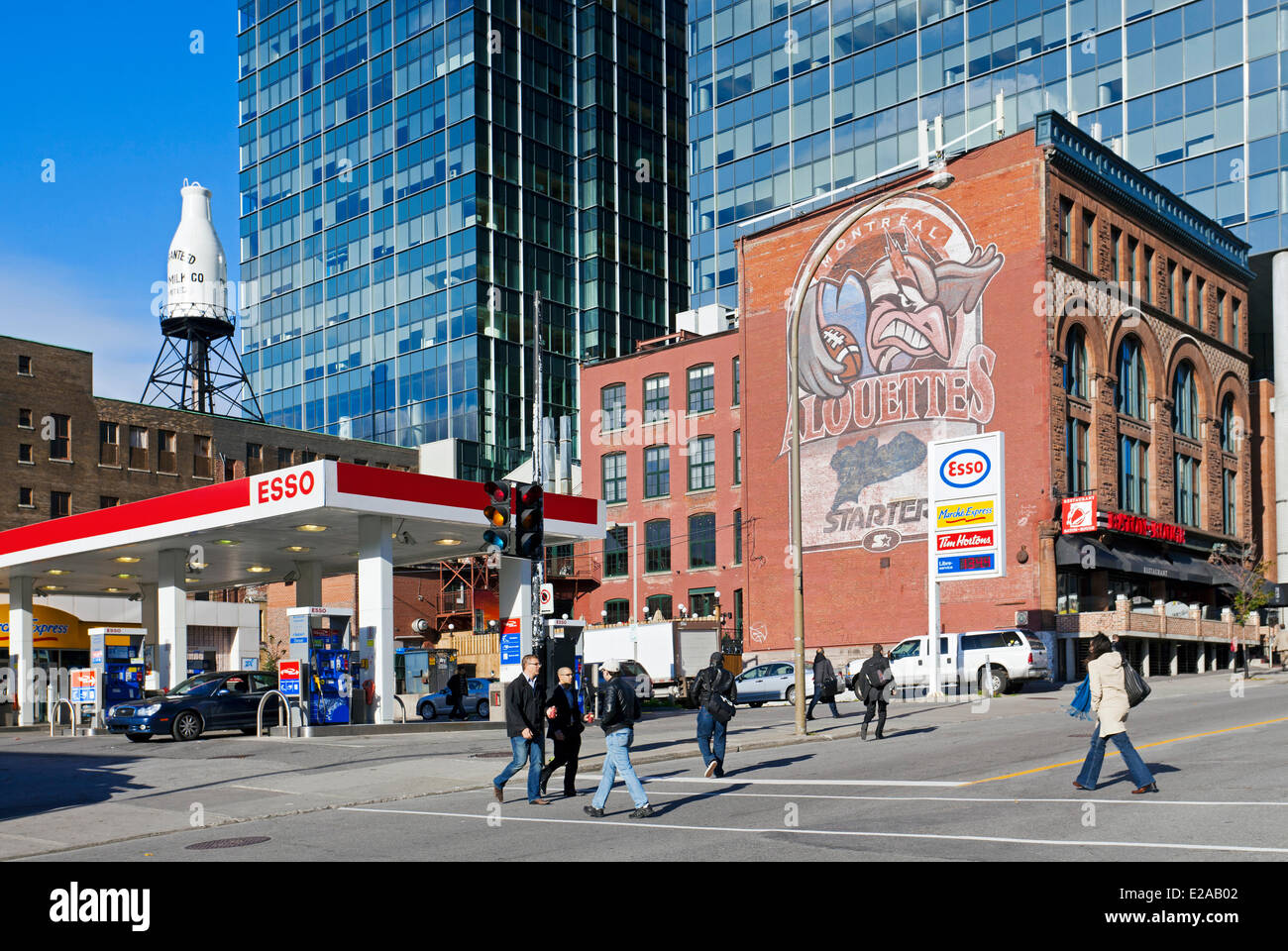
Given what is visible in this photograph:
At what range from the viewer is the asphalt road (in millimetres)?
11711

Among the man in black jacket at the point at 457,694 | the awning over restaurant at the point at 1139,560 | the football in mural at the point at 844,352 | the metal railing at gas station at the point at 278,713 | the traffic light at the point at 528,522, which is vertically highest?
the football in mural at the point at 844,352

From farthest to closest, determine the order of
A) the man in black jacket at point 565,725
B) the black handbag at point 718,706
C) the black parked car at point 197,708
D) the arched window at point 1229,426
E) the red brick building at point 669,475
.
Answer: the red brick building at point 669,475 → the arched window at point 1229,426 → the black parked car at point 197,708 → the black handbag at point 718,706 → the man in black jacket at point 565,725

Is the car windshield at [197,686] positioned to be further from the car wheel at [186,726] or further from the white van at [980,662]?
the white van at [980,662]

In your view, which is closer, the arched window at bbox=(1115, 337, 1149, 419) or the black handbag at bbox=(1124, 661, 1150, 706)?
the black handbag at bbox=(1124, 661, 1150, 706)

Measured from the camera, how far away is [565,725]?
16.4 m

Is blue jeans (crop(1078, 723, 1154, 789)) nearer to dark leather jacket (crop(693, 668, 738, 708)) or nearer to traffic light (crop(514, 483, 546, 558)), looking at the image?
Answer: dark leather jacket (crop(693, 668, 738, 708))

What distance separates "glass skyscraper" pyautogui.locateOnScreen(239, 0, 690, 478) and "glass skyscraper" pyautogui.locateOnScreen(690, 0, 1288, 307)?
1195cm

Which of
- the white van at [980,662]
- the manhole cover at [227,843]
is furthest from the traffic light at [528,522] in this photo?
the white van at [980,662]

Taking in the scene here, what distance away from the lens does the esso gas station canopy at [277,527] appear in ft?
97.4

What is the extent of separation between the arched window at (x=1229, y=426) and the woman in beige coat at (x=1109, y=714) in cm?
5200

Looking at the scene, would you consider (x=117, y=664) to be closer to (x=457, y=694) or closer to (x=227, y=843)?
(x=457, y=694)

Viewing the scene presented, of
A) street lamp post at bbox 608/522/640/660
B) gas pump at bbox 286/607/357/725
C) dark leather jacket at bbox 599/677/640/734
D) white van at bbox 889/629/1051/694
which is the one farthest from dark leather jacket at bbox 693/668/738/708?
street lamp post at bbox 608/522/640/660

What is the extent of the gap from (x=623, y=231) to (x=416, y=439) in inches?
1026
